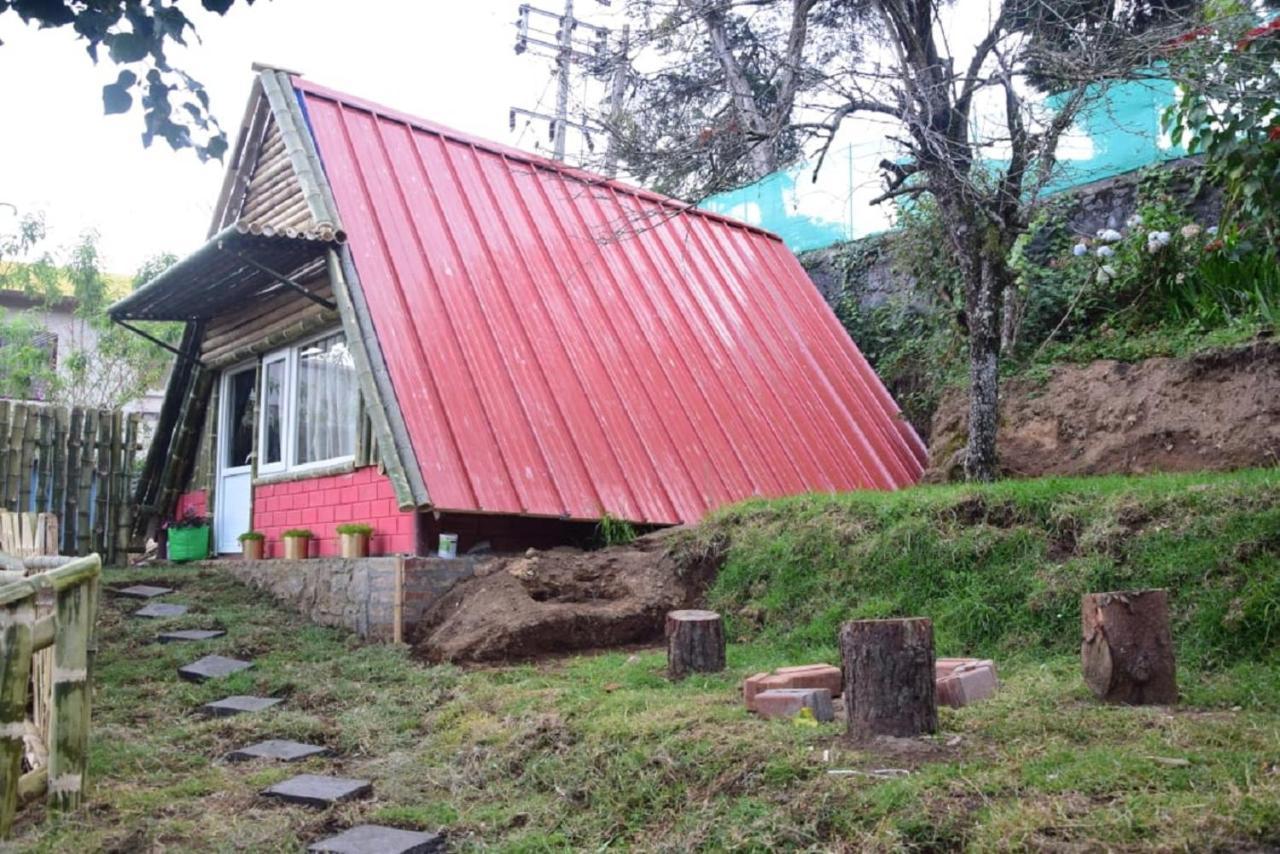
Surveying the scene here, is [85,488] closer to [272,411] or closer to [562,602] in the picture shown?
[272,411]

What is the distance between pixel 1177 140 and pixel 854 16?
3227 millimetres

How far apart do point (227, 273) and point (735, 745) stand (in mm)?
6820

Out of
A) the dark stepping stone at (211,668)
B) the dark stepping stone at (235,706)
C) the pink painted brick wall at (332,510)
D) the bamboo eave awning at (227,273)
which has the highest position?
the bamboo eave awning at (227,273)

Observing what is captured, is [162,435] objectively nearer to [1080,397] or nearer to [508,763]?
[508,763]

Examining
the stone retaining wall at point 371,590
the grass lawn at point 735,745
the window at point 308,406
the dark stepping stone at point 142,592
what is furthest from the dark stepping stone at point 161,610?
the window at point 308,406

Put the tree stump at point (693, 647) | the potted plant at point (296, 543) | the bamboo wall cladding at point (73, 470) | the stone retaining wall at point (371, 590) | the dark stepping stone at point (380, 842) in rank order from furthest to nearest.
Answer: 1. the bamboo wall cladding at point (73, 470)
2. the potted plant at point (296, 543)
3. the stone retaining wall at point (371, 590)
4. the tree stump at point (693, 647)
5. the dark stepping stone at point (380, 842)

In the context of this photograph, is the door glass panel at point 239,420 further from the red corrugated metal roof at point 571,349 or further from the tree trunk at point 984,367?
the tree trunk at point 984,367

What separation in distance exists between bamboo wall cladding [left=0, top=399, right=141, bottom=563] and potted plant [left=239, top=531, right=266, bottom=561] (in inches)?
92.9

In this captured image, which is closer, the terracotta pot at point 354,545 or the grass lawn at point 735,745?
the grass lawn at point 735,745

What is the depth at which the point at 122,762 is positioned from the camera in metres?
4.76

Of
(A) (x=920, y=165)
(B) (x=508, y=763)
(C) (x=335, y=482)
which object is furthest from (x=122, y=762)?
(A) (x=920, y=165)

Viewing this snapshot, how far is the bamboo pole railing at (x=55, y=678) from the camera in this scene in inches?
154

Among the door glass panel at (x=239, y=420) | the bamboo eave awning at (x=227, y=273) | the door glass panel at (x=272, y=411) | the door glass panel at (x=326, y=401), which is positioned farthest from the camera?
the door glass panel at (x=239, y=420)

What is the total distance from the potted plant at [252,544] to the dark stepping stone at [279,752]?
446 centimetres
